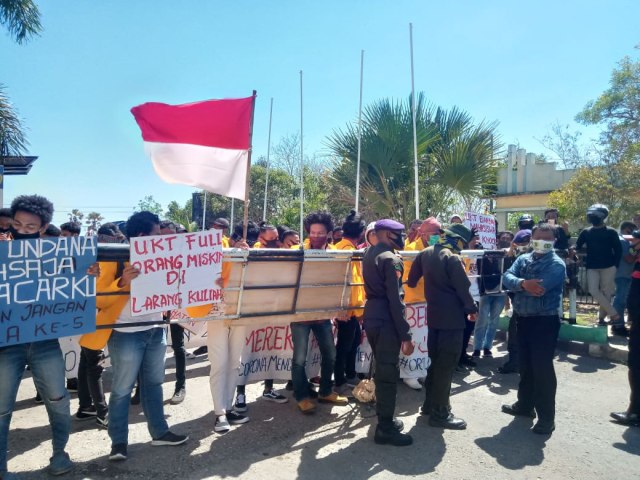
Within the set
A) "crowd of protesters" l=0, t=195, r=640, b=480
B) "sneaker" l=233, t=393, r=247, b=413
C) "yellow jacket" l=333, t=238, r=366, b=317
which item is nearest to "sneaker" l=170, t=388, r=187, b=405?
"crowd of protesters" l=0, t=195, r=640, b=480

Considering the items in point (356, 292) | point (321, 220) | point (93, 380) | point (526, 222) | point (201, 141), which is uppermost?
point (201, 141)

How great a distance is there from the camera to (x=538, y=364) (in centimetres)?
442

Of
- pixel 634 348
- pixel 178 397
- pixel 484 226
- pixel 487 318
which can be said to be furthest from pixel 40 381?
pixel 484 226

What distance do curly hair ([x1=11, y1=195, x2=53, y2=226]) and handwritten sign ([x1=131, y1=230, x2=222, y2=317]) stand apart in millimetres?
658

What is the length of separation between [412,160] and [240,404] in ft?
26.6

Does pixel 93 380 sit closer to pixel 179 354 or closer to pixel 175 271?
pixel 179 354

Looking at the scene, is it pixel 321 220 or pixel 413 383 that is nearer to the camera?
pixel 321 220

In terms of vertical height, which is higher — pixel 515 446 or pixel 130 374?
pixel 130 374

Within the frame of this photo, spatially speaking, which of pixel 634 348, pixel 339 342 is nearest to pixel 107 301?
pixel 339 342

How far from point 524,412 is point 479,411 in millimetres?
427

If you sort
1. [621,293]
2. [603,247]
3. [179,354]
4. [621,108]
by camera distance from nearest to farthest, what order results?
1. [179,354]
2. [603,247]
3. [621,293]
4. [621,108]

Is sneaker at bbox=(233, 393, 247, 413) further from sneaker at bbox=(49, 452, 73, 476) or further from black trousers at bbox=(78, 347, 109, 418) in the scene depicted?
sneaker at bbox=(49, 452, 73, 476)

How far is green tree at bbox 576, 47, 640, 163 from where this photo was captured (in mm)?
15891

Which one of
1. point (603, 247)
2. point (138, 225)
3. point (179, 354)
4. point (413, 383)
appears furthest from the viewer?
point (603, 247)
